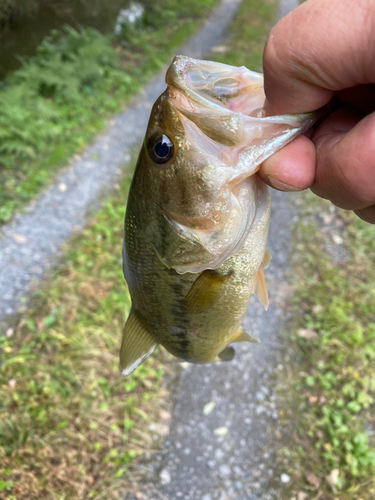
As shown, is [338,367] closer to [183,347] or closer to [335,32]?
[183,347]

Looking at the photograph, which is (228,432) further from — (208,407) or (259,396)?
(259,396)

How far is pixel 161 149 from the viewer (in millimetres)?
1147

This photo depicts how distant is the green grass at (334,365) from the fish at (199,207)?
198cm

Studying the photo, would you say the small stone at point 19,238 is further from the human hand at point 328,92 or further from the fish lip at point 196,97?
the human hand at point 328,92

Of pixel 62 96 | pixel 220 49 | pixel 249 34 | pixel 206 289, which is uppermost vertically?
pixel 206 289

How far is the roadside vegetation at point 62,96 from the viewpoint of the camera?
5020 millimetres

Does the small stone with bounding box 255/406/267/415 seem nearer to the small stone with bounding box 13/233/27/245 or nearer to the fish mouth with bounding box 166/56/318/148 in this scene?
the fish mouth with bounding box 166/56/318/148

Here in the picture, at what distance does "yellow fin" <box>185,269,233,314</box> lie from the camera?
1.40 meters

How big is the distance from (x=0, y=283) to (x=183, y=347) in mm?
3003

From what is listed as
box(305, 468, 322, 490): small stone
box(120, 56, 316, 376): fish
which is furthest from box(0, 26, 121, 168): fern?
box(305, 468, 322, 490): small stone

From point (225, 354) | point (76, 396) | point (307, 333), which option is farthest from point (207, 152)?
point (307, 333)

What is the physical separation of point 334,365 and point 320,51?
310 centimetres

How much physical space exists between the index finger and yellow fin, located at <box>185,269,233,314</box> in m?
0.73

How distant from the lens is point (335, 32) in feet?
2.67
